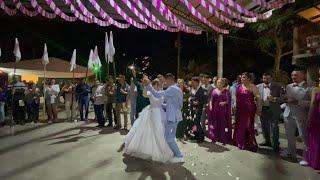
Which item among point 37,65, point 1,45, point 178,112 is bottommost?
point 178,112

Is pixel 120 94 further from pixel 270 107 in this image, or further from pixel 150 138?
pixel 270 107

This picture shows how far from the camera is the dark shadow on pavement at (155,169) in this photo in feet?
22.6

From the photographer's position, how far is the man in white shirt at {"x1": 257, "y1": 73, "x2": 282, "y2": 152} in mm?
9320

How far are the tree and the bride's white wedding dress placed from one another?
14.3 meters

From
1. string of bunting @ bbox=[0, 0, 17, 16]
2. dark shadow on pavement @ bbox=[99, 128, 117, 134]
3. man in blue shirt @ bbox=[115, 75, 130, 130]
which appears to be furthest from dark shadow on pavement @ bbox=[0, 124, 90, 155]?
string of bunting @ bbox=[0, 0, 17, 16]

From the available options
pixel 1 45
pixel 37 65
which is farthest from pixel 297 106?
pixel 1 45

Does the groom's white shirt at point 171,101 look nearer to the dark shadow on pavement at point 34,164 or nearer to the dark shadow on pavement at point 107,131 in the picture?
the dark shadow on pavement at point 34,164

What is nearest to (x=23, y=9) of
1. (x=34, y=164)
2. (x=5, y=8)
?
(x=5, y=8)

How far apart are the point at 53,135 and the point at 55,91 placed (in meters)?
4.49

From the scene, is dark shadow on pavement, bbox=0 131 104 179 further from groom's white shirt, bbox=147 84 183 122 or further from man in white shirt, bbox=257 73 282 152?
man in white shirt, bbox=257 73 282 152

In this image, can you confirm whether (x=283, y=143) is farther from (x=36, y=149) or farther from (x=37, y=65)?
(x=37, y=65)

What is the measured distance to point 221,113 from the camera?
1043 cm

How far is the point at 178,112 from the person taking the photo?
820 cm

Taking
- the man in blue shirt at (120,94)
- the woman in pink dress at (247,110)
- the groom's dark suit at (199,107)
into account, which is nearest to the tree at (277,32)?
the man in blue shirt at (120,94)
